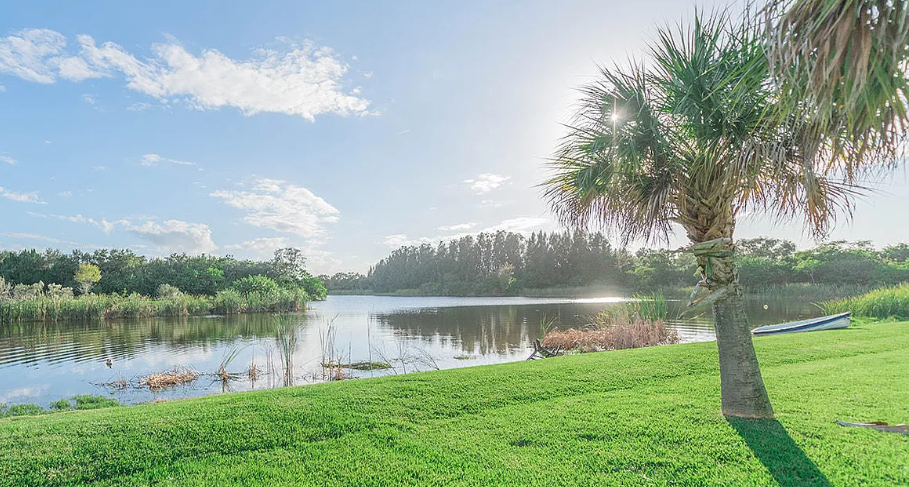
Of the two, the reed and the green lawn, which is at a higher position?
the green lawn

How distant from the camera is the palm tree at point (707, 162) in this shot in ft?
12.3

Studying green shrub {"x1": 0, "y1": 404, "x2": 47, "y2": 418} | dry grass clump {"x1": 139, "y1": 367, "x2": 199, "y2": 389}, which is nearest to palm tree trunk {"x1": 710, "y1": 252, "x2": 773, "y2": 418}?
green shrub {"x1": 0, "y1": 404, "x2": 47, "y2": 418}

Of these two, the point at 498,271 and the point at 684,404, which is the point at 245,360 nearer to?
the point at 684,404

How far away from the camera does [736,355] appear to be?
13.8 feet

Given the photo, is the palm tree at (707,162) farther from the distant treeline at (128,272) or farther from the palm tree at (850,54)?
the distant treeline at (128,272)

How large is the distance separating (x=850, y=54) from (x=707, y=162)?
5.98 ft

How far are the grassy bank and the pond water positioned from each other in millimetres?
1384

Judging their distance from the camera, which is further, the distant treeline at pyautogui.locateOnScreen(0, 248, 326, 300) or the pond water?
the distant treeline at pyautogui.locateOnScreen(0, 248, 326, 300)

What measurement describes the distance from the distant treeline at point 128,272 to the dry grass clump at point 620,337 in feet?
94.9

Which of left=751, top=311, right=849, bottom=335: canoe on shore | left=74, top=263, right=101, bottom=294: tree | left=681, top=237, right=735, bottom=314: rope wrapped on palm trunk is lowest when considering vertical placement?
left=751, top=311, right=849, bottom=335: canoe on shore

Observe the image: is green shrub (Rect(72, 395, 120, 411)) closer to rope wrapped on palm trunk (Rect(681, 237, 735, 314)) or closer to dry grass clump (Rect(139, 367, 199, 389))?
dry grass clump (Rect(139, 367, 199, 389))

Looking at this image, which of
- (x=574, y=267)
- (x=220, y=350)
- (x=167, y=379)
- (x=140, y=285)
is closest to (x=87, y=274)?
(x=140, y=285)

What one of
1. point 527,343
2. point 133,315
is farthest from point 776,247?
point 133,315

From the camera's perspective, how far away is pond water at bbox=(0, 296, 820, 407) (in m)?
9.47
